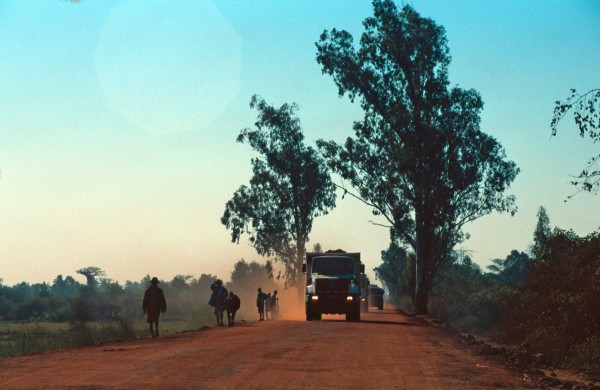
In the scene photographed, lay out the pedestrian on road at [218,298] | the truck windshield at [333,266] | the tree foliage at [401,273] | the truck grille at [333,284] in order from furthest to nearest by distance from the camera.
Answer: the tree foliage at [401,273] → the truck windshield at [333,266] → the truck grille at [333,284] → the pedestrian on road at [218,298]

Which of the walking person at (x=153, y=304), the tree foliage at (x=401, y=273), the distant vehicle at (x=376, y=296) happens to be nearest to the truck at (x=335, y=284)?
the walking person at (x=153, y=304)

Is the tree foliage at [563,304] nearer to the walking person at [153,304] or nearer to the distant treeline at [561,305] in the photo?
the distant treeline at [561,305]

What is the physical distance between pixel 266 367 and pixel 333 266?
22364mm

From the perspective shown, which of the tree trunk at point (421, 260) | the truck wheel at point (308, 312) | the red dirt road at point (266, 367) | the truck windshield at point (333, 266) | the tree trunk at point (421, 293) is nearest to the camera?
the red dirt road at point (266, 367)

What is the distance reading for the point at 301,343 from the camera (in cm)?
2202

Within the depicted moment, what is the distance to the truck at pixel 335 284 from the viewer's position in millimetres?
37281

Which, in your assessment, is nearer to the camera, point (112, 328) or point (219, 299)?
point (112, 328)

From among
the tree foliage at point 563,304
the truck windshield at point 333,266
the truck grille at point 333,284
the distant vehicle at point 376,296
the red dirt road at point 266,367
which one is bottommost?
the red dirt road at point 266,367

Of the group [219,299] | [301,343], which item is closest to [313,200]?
[219,299]

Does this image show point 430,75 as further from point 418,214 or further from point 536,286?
point 536,286

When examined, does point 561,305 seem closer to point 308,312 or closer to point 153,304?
point 153,304

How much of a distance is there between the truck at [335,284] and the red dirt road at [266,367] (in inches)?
544

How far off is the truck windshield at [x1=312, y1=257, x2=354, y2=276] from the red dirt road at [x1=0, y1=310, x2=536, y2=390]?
47.4 feet

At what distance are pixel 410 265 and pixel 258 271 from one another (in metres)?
109
